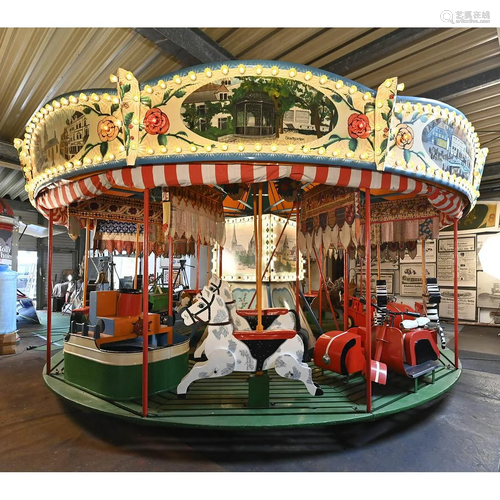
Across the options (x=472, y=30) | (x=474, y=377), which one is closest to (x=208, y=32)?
(x=472, y=30)

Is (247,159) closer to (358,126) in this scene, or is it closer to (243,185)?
(358,126)

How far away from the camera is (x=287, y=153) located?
9.55ft

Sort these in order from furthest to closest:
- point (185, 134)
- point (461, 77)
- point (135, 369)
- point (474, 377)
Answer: point (474, 377), point (461, 77), point (135, 369), point (185, 134)

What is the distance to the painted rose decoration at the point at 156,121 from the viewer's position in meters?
2.89

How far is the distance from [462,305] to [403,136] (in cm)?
916

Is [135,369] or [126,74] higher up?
[126,74]

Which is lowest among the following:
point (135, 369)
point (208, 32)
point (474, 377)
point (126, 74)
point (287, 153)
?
point (474, 377)

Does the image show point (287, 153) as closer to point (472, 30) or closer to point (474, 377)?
point (472, 30)

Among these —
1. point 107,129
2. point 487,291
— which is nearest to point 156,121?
point 107,129

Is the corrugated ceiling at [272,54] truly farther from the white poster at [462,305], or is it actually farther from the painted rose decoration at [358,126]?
the white poster at [462,305]

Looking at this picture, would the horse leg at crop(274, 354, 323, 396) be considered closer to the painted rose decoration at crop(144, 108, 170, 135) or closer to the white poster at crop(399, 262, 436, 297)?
the painted rose decoration at crop(144, 108, 170, 135)

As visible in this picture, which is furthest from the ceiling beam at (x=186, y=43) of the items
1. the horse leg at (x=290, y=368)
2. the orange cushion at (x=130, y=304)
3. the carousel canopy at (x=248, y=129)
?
the horse leg at (x=290, y=368)

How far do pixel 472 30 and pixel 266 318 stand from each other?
3973 millimetres

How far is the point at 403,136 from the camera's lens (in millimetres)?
3164
